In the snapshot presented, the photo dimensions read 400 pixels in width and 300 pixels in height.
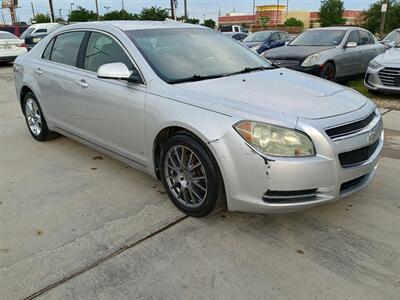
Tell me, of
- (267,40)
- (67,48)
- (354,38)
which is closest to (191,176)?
(67,48)

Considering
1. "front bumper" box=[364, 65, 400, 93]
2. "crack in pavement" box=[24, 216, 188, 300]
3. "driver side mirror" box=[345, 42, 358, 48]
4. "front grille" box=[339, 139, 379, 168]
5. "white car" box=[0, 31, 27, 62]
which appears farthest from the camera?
"white car" box=[0, 31, 27, 62]

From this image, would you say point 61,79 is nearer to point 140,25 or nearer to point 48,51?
point 48,51

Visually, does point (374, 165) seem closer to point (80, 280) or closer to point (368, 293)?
point (368, 293)

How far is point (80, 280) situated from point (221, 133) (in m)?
1.35

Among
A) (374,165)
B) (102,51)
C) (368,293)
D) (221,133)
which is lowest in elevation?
(368,293)

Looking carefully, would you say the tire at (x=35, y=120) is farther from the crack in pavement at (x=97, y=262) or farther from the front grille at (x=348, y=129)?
the front grille at (x=348, y=129)

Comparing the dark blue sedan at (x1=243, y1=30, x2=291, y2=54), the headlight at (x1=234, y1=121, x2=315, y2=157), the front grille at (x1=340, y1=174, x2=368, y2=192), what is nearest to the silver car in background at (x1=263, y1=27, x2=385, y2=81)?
the dark blue sedan at (x1=243, y1=30, x2=291, y2=54)

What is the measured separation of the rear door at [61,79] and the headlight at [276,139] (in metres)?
2.15

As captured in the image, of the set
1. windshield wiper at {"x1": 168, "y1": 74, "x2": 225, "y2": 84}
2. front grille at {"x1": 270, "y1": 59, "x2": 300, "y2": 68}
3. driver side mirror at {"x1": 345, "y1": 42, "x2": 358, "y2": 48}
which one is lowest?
front grille at {"x1": 270, "y1": 59, "x2": 300, "y2": 68}

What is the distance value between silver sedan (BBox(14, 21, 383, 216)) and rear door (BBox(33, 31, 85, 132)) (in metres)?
0.02

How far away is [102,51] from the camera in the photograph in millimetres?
3898

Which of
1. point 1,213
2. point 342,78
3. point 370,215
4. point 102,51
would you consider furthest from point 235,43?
point 342,78

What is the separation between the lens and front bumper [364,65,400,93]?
737cm

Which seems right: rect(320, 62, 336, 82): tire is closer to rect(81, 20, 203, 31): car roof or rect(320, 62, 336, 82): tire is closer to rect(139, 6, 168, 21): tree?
rect(81, 20, 203, 31): car roof
